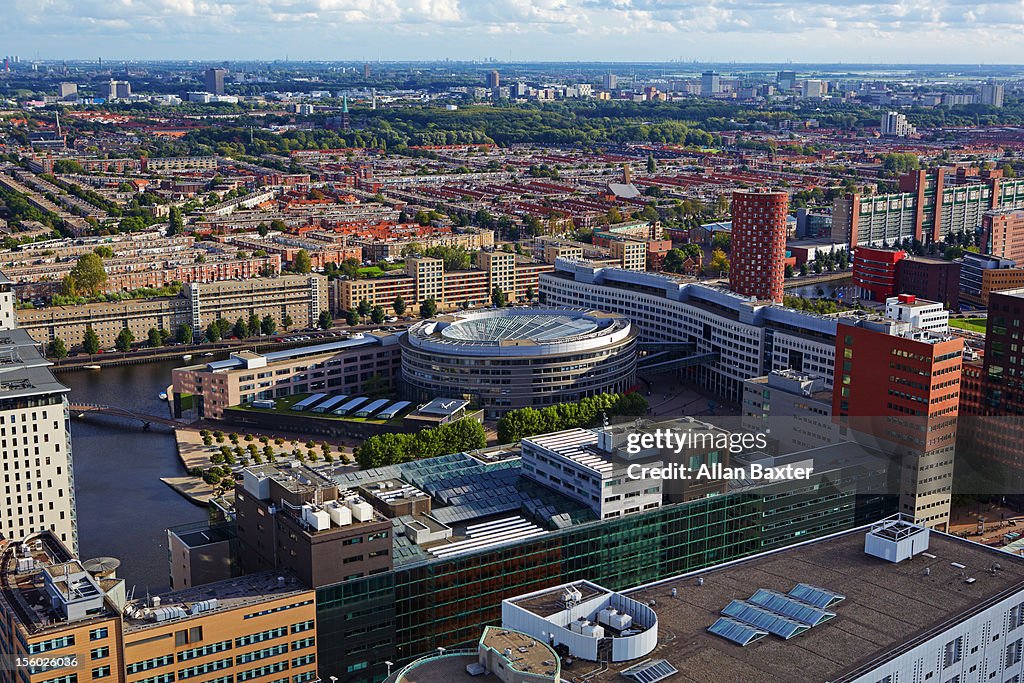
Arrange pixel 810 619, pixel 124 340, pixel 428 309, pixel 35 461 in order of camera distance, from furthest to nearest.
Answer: pixel 428 309
pixel 124 340
pixel 35 461
pixel 810 619

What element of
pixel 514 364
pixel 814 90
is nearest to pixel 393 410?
pixel 514 364

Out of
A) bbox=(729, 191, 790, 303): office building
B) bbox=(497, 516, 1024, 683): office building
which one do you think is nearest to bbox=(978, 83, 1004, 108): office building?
bbox=(729, 191, 790, 303): office building

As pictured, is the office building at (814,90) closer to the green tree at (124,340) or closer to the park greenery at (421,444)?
the green tree at (124,340)

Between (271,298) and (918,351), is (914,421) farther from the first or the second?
(271,298)

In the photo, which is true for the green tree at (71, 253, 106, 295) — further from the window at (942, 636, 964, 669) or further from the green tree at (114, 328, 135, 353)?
the window at (942, 636, 964, 669)

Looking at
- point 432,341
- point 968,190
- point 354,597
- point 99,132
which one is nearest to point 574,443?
point 354,597

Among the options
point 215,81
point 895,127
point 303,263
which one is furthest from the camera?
point 215,81

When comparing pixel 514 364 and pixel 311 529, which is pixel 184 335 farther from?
pixel 311 529
